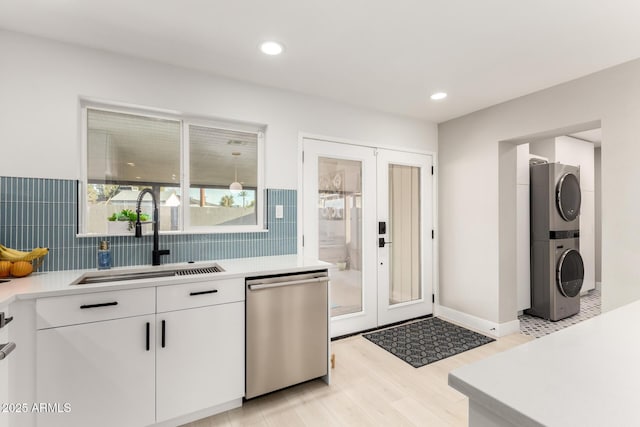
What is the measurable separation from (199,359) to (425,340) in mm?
2199

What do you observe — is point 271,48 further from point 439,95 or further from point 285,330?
point 285,330

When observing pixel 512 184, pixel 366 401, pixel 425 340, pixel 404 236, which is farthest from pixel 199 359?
pixel 512 184

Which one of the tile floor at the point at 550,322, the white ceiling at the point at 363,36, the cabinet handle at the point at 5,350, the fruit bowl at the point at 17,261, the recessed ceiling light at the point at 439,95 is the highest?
the white ceiling at the point at 363,36

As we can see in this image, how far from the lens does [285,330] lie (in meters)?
2.12

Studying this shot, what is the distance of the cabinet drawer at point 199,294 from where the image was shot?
5.91ft

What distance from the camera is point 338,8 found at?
5.70 feet

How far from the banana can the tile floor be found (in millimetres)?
4275

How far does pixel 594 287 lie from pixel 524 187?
8.32 ft

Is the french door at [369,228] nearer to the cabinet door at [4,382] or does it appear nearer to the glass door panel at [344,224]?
the glass door panel at [344,224]

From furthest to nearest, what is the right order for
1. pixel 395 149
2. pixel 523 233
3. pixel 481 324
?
1. pixel 523 233
2. pixel 395 149
3. pixel 481 324

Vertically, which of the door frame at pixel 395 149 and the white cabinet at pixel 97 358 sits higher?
the door frame at pixel 395 149

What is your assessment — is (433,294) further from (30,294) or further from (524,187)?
(30,294)

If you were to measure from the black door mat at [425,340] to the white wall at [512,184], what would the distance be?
0.33 metres

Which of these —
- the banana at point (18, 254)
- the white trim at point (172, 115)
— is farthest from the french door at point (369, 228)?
the banana at point (18, 254)
